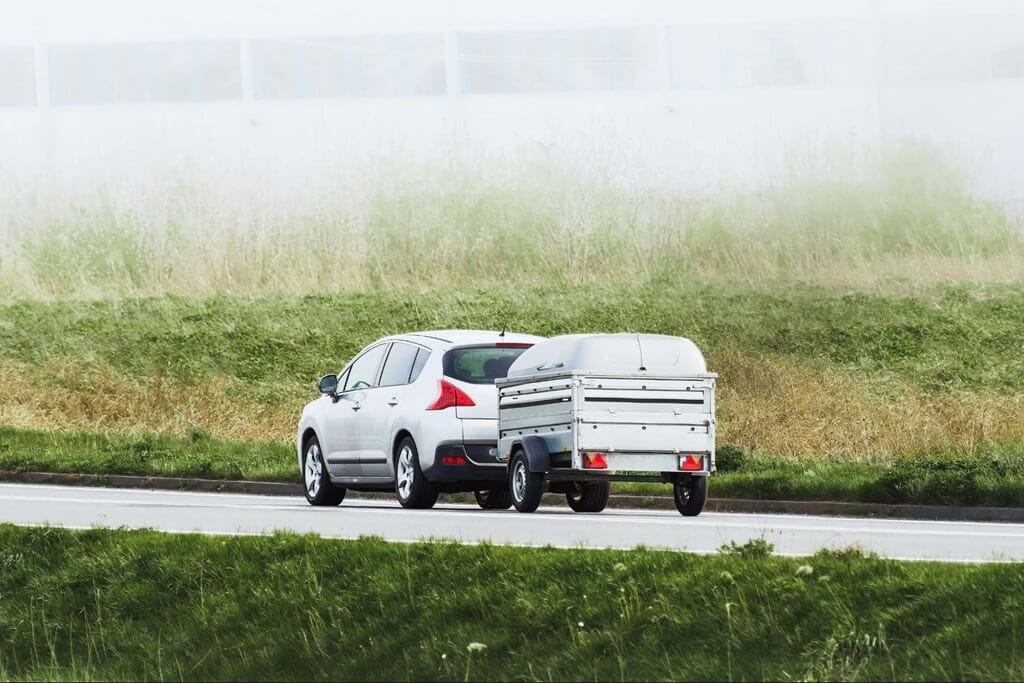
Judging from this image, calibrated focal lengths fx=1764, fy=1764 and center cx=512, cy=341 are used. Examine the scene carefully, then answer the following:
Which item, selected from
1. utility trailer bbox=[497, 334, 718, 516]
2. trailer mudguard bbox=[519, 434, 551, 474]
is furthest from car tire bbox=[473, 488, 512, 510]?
trailer mudguard bbox=[519, 434, 551, 474]

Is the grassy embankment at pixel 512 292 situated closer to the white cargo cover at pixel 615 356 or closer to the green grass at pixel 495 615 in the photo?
the white cargo cover at pixel 615 356

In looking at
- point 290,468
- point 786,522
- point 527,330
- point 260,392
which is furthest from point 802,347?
point 786,522

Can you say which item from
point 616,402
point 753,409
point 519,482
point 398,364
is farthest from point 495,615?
point 753,409

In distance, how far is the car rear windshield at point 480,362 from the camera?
18.2 meters

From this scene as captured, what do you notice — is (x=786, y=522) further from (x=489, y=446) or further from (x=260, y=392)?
(x=260, y=392)

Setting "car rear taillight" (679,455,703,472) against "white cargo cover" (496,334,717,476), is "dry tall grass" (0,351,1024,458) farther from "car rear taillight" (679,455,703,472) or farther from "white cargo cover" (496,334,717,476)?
"white cargo cover" (496,334,717,476)

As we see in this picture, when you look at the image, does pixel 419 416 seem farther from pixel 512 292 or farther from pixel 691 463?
pixel 512 292

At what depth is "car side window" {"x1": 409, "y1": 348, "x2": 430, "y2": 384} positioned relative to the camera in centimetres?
1836

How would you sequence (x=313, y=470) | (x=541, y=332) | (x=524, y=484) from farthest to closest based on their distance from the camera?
(x=541, y=332)
(x=313, y=470)
(x=524, y=484)

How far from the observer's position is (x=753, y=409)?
113ft

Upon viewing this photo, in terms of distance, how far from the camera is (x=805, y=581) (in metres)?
11.3

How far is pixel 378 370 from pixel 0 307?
3332cm

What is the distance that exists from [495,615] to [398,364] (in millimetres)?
7463

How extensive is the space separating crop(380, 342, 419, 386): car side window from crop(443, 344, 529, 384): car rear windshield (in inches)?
23.1
